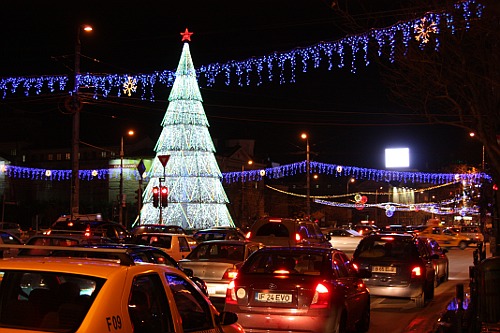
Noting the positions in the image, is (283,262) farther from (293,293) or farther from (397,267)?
(397,267)

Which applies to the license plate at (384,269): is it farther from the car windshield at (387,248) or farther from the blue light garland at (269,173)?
the blue light garland at (269,173)

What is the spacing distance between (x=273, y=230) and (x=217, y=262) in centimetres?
721

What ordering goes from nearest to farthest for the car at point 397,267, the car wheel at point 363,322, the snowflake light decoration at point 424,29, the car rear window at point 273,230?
the car wheel at point 363,322 < the snowflake light decoration at point 424,29 < the car at point 397,267 < the car rear window at point 273,230

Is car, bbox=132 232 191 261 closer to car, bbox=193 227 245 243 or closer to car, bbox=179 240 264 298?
car, bbox=179 240 264 298

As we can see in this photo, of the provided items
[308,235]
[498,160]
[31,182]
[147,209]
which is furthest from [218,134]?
[498,160]

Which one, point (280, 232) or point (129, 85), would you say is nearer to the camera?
point (280, 232)

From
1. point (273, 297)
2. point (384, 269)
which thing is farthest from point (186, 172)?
point (273, 297)

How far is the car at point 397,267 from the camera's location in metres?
15.6

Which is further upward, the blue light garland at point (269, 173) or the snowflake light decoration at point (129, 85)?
the snowflake light decoration at point (129, 85)

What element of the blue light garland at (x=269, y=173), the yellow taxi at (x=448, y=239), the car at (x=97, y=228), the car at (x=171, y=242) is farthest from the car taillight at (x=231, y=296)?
the blue light garland at (x=269, y=173)

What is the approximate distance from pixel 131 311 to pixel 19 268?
0.86 metres

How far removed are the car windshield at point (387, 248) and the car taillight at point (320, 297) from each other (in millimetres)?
6662

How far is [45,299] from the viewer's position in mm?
4898

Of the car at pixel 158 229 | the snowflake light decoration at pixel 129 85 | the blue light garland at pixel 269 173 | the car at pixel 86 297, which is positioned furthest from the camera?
the blue light garland at pixel 269 173
